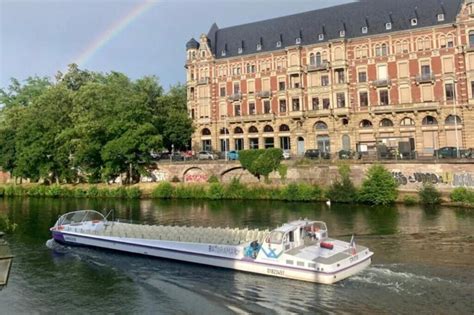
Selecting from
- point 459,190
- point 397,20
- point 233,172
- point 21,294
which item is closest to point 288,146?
point 233,172

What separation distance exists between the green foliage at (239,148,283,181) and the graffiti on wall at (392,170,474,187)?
14273 mm

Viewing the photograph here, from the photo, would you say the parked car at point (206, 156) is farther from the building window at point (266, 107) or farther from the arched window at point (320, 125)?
the arched window at point (320, 125)

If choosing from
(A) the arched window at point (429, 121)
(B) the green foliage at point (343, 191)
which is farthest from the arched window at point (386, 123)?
(B) the green foliage at point (343, 191)

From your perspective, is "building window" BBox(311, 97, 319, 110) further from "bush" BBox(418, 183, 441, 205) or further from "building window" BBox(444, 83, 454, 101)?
"bush" BBox(418, 183, 441, 205)

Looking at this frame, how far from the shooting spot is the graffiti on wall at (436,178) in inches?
1738

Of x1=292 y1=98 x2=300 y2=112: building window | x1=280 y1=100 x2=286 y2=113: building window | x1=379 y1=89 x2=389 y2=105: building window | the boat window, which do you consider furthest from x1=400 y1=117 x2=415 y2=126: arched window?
the boat window

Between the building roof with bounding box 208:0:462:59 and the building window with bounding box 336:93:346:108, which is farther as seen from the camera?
the building window with bounding box 336:93:346:108

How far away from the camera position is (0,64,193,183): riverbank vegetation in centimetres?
6209

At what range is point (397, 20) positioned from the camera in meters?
63.8

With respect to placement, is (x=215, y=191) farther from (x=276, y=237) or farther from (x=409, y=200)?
(x=276, y=237)

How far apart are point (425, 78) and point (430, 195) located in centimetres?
2330

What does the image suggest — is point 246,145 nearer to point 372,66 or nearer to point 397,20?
point 372,66

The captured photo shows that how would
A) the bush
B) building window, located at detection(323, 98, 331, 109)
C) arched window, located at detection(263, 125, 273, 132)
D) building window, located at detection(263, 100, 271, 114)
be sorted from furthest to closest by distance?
1. building window, located at detection(263, 100, 271, 114)
2. arched window, located at detection(263, 125, 273, 132)
3. building window, located at detection(323, 98, 331, 109)
4. the bush

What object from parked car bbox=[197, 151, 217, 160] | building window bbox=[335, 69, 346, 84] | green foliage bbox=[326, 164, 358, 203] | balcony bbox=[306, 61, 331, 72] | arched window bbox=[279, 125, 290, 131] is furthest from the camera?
arched window bbox=[279, 125, 290, 131]
